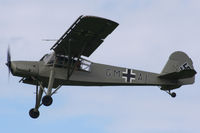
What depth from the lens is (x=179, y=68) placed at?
21.5m

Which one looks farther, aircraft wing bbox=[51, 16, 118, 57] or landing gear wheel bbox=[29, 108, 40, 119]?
landing gear wheel bbox=[29, 108, 40, 119]

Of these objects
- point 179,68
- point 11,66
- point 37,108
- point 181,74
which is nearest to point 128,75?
point 181,74

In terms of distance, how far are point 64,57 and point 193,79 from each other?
6.10 metres

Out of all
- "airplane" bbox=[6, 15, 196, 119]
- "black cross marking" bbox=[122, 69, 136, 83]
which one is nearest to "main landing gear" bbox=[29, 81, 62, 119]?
"airplane" bbox=[6, 15, 196, 119]

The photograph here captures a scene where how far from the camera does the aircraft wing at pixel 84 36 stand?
16.5 meters

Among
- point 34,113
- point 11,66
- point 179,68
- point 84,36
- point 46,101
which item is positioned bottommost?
point 34,113

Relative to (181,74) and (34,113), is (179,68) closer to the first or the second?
(181,74)

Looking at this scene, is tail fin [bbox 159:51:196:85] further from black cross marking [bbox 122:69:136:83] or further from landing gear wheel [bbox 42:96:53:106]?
landing gear wheel [bbox 42:96:53:106]

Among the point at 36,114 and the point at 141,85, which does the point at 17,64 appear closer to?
the point at 36,114

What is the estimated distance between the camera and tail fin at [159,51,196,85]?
2000cm

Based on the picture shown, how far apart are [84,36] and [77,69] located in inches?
64.8

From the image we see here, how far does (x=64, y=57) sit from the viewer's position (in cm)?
1853

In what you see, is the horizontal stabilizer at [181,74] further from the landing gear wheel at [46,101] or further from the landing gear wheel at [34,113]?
the landing gear wheel at [34,113]

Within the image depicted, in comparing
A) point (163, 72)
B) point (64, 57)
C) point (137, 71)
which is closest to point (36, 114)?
point (64, 57)
